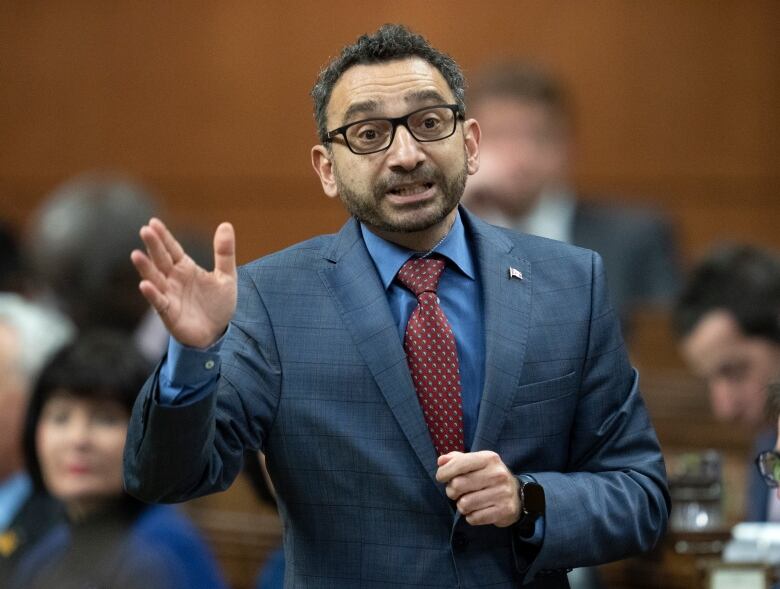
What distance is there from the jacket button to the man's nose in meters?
0.55

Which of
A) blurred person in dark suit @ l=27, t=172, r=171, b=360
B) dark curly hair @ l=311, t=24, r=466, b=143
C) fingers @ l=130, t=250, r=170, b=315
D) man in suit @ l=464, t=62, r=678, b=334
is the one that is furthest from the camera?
blurred person in dark suit @ l=27, t=172, r=171, b=360

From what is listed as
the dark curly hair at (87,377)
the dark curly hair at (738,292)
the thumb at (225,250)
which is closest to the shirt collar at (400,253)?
the thumb at (225,250)

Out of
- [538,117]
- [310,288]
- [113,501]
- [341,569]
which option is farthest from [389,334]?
[538,117]

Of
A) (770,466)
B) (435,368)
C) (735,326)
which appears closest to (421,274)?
(435,368)

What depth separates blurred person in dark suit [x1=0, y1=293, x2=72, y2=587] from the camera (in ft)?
12.0

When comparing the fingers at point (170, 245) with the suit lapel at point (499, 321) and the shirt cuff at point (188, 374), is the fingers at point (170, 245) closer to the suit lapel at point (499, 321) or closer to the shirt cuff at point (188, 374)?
the shirt cuff at point (188, 374)

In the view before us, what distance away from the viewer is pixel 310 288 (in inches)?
86.0

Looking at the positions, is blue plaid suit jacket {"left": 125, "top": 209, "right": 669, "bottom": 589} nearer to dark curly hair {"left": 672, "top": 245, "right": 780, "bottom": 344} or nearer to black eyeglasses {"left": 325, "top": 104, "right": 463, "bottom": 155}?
black eyeglasses {"left": 325, "top": 104, "right": 463, "bottom": 155}

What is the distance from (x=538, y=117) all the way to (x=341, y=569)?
2.72m

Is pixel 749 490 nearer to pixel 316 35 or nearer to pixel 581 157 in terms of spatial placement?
pixel 581 157

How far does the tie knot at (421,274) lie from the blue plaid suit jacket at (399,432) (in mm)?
57

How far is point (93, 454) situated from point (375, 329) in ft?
5.24

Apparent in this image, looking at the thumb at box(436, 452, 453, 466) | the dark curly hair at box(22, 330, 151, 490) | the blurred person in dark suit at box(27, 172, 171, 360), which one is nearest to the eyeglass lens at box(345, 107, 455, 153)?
the thumb at box(436, 452, 453, 466)

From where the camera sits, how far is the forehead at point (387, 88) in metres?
2.08
